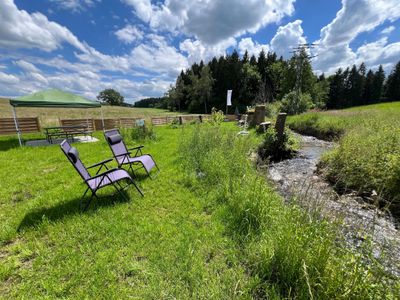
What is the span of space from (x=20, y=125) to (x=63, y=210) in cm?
1146

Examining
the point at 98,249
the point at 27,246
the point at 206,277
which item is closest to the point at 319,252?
the point at 206,277

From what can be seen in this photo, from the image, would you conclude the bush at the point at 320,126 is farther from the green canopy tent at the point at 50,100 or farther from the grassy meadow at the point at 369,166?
→ the green canopy tent at the point at 50,100

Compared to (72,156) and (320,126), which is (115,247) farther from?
(320,126)

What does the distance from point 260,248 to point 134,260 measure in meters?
1.45

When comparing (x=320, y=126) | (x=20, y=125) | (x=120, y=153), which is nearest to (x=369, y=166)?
(x=120, y=153)

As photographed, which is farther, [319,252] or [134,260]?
[134,260]

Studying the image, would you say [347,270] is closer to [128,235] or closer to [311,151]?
[128,235]

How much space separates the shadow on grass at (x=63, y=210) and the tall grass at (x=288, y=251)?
174cm

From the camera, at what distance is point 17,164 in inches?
238

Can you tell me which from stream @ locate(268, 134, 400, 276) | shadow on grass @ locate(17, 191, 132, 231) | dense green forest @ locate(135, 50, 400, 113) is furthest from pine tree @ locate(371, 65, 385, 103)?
shadow on grass @ locate(17, 191, 132, 231)

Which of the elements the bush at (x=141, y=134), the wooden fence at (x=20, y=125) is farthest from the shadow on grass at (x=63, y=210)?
the wooden fence at (x=20, y=125)

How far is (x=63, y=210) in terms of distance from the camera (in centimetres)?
332

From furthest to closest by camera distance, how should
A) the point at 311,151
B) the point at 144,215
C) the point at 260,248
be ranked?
the point at 311,151, the point at 144,215, the point at 260,248

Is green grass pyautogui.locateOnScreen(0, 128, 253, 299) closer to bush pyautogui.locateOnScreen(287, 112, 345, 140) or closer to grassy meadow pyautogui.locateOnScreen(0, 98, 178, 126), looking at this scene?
bush pyautogui.locateOnScreen(287, 112, 345, 140)
